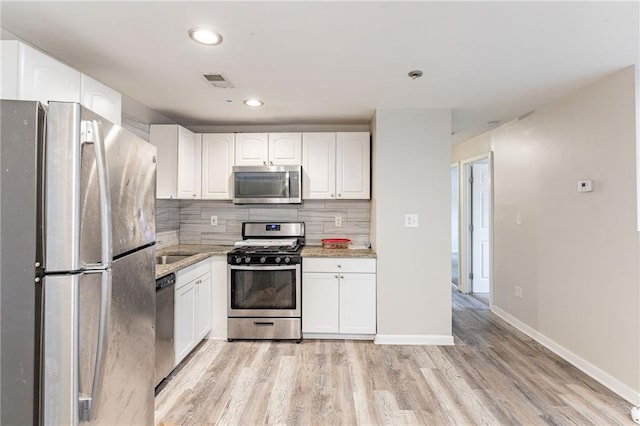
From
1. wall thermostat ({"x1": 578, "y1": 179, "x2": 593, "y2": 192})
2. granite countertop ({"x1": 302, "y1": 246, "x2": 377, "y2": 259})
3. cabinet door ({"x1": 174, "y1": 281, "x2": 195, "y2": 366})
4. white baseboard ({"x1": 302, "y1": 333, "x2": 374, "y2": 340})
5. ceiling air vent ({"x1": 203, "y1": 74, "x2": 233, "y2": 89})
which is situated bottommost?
white baseboard ({"x1": 302, "y1": 333, "x2": 374, "y2": 340})

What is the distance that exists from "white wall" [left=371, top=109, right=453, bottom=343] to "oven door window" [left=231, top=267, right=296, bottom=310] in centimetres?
88

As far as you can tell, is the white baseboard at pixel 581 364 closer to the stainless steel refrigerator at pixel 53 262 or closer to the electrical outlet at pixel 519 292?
the electrical outlet at pixel 519 292

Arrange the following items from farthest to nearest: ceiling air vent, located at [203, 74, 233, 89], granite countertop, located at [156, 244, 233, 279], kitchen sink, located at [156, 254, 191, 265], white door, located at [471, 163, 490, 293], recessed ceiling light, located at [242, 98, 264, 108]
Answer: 1. white door, located at [471, 163, 490, 293]
2. kitchen sink, located at [156, 254, 191, 265]
3. recessed ceiling light, located at [242, 98, 264, 108]
4. granite countertop, located at [156, 244, 233, 279]
5. ceiling air vent, located at [203, 74, 233, 89]

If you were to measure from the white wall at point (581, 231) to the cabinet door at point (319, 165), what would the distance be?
Result: 2.03 metres

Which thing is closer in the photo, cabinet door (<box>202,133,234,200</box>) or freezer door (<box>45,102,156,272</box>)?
freezer door (<box>45,102,156,272</box>)

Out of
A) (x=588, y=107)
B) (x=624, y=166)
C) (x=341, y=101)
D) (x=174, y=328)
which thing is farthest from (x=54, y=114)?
(x=588, y=107)

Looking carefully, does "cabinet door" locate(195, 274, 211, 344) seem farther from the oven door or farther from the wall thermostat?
the wall thermostat

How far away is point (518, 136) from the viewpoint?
357 centimetres

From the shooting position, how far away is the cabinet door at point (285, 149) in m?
3.54

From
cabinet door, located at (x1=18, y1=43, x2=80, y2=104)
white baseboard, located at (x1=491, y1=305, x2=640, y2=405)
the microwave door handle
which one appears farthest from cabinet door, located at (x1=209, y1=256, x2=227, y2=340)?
white baseboard, located at (x1=491, y1=305, x2=640, y2=405)

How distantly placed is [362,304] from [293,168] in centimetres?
155

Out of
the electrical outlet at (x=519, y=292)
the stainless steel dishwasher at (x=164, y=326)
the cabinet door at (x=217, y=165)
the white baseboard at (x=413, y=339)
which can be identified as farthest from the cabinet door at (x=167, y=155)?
the electrical outlet at (x=519, y=292)

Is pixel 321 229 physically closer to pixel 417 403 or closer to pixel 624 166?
pixel 417 403

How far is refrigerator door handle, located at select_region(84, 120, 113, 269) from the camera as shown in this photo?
44.8 inches
